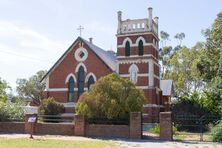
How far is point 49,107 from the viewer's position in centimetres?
3828

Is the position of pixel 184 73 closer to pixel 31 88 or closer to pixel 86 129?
pixel 31 88

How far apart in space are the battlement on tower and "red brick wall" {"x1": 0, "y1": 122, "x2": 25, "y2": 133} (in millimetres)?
16493

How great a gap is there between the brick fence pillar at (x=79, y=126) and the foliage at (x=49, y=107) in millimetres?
10901

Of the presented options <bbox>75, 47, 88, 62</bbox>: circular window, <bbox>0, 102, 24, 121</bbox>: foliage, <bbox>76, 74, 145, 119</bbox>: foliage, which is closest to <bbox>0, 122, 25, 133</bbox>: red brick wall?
<bbox>0, 102, 24, 121</bbox>: foliage

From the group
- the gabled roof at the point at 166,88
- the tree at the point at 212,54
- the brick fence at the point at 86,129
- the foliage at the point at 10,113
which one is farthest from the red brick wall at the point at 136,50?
the brick fence at the point at 86,129

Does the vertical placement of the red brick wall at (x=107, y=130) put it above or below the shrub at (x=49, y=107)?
below

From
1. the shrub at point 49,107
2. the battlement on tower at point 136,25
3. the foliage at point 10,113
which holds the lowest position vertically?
the foliage at point 10,113

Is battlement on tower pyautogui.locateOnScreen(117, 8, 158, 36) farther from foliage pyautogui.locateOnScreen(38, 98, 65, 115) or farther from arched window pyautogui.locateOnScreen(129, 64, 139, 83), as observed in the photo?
foliage pyautogui.locateOnScreen(38, 98, 65, 115)

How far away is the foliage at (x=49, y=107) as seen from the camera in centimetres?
3772

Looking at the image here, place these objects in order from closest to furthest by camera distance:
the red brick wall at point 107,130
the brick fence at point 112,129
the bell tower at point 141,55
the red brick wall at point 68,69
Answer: the brick fence at point 112,129 < the red brick wall at point 107,130 < the bell tower at point 141,55 < the red brick wall at point 68,69

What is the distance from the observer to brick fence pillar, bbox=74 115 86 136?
88.4ft

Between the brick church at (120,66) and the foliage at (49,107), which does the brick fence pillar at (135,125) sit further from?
the foliage at (49,107)

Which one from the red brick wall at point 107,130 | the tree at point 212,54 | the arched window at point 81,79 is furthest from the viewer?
the arched window at point 81,79

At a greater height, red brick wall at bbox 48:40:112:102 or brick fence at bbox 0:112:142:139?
red brick wall at bbox 48:40:112:102
